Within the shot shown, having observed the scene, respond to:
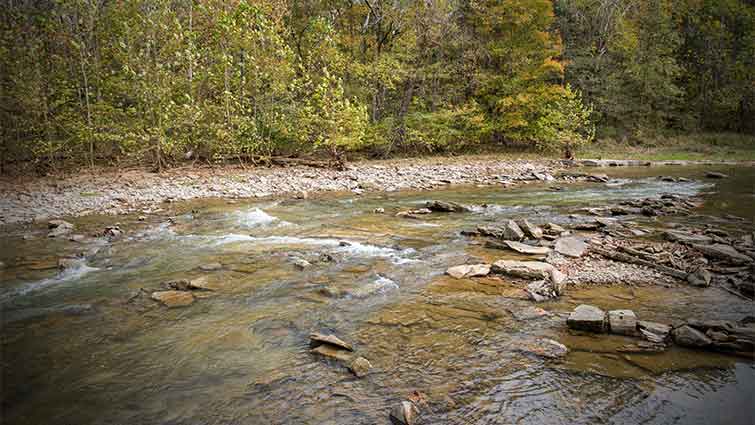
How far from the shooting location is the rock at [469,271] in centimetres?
→ 630

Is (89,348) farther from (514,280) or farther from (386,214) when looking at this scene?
(386,214)

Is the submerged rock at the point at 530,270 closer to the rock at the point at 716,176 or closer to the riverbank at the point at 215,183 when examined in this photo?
the riverbank at the point at 215,183

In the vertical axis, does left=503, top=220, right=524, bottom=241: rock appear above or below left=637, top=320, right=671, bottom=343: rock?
below

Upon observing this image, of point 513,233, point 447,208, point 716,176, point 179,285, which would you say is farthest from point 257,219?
point 716,176

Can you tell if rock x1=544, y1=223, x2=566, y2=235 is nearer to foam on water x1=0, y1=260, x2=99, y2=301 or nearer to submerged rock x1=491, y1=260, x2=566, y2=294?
submerged rock x1=491, y1=260, x2=566, y2=294

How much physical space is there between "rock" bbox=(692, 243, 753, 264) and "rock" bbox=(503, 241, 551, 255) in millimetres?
2385

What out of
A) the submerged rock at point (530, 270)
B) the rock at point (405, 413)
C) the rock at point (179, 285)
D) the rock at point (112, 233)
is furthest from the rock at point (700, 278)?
the rock at point (112, 233)

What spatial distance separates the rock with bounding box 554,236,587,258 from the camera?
7.08 metres

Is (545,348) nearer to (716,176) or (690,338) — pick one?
(690,338)

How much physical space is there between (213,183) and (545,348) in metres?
14.5

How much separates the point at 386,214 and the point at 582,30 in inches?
1195

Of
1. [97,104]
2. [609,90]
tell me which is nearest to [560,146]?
[609,90]

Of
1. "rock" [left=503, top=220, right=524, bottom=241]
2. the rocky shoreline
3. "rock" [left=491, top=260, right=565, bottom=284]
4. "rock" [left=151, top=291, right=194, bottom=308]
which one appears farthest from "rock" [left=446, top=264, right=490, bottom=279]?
the rocky shoreline

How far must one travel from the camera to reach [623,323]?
4.38m
